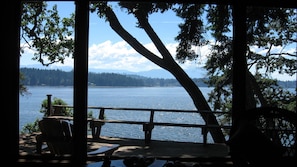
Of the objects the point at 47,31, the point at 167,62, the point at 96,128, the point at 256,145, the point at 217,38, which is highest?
the point at 47,31

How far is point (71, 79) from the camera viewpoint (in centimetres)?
395

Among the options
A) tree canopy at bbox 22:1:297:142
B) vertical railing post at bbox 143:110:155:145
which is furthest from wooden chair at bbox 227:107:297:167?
tree canopy at bbox 22:1:297:142

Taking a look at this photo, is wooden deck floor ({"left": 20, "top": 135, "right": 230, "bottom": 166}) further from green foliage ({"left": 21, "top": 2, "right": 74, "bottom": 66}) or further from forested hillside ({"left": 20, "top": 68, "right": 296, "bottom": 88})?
green foliage ({"left": 21, "top": 2, "right": 74, "bottom": 66})

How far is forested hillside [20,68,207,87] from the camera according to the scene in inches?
183

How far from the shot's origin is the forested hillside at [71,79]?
464 centimetres

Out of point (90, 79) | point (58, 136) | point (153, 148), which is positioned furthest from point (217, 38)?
point (58, 136)

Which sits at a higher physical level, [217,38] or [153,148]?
[217,38]

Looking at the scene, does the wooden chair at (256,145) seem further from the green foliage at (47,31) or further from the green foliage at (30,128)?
the green foliage at (30,128)

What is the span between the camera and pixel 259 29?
742 cm

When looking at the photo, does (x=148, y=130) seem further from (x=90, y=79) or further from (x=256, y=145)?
(x=256, y=145)

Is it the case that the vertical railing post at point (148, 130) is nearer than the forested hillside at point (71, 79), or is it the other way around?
the forested hillside at point (71, 79)

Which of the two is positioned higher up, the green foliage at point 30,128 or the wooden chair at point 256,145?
the wooden chair at point 256,145

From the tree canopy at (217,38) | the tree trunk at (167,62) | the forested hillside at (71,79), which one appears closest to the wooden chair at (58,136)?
the forested hillside at (71,79)

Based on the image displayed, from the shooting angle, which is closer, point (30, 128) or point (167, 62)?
point (30, 128)
